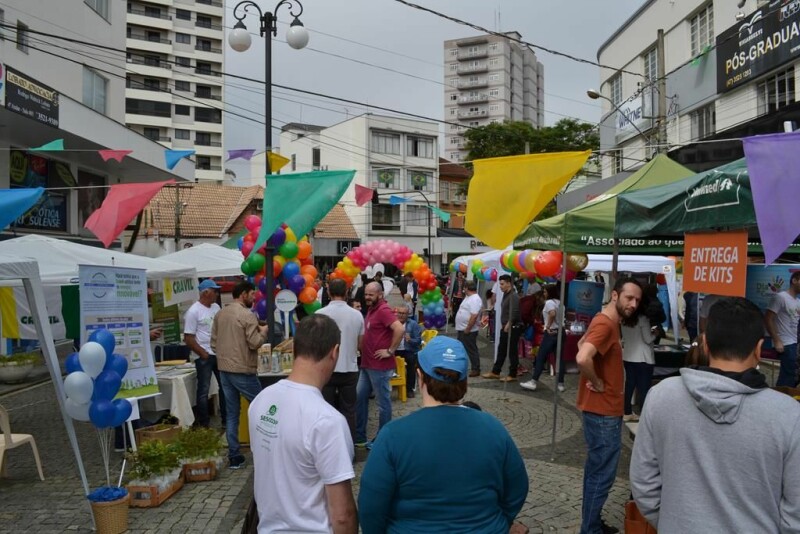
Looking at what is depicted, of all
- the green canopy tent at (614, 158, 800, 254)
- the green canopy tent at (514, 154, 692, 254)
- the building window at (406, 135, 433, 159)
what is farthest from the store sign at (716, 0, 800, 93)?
the building window at (406, 135, 433, 159)

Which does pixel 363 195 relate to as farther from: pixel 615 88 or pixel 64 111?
pixel 615 88

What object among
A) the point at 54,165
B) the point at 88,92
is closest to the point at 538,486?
the point at 54,165

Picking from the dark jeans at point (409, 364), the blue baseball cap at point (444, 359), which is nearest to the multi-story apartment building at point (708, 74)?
the dark jeans at point (409, 364)

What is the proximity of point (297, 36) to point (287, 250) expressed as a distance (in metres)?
3.60

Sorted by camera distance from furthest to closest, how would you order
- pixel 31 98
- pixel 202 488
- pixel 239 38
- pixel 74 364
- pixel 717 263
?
1. pixel 31 98
2. pixel 239 38
3. pixel 202 488
4. pixel 74 364
5. pixel 717 263

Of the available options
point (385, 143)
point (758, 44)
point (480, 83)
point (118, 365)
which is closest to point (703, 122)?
point (758, 44)

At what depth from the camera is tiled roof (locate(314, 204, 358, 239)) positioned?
42.9 m

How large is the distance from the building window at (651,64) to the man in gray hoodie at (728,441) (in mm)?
21875

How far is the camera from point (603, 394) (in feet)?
13.5

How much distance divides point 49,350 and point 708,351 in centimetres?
494

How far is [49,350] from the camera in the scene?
502 cm

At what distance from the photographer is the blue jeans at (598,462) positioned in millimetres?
4098

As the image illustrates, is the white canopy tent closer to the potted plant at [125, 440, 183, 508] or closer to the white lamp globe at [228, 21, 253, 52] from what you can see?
the white lamp globe at [228, 21, 253, 52]

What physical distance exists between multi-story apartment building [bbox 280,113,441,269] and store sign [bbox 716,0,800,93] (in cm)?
2969
